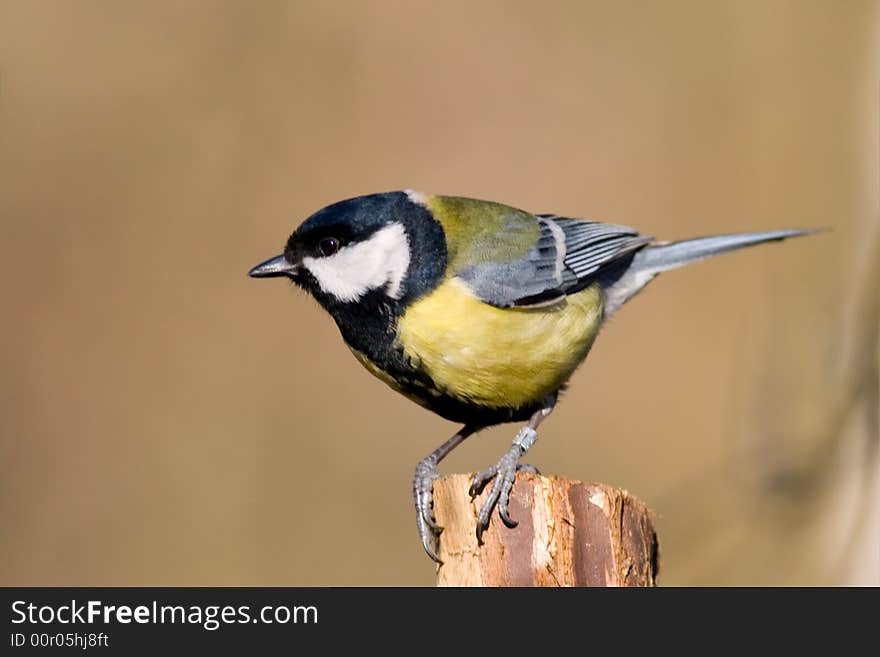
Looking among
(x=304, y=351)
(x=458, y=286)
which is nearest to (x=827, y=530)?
(x=458, y=286)

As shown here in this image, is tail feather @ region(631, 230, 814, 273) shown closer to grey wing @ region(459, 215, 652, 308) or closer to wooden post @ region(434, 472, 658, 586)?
grey wing @ region(459, 215, 652, 308)

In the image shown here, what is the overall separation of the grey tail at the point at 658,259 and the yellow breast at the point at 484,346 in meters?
0.54

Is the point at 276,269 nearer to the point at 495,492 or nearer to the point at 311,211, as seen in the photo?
the point at 495,492

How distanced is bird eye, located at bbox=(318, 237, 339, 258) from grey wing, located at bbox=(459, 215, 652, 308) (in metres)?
0.37

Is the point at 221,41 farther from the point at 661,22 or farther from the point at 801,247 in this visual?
the point at 801,247

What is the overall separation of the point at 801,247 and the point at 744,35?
1154 millimetres

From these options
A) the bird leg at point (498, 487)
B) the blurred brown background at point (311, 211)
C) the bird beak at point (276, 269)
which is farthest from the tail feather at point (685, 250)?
the bird beak at point (276, 269)

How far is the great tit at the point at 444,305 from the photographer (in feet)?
9.45

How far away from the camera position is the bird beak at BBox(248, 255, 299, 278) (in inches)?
121

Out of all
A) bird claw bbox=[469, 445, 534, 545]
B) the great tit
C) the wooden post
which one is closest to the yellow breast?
the great tit

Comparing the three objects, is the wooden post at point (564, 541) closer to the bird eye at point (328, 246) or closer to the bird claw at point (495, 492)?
the bird claw at point (495, 492)

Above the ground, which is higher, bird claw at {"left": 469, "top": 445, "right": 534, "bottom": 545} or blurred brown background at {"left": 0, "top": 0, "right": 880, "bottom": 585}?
blurred brown background at {"left": 0, "top": 0, "right": 880, "bottom": 585}

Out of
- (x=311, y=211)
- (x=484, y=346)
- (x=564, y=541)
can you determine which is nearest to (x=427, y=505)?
(x=484, y=346)

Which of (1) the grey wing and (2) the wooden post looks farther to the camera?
(1) the grey wing
